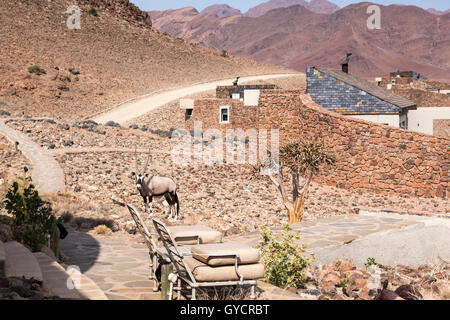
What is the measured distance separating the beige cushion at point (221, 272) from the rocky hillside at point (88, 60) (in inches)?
1216

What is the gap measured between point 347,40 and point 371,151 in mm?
141775

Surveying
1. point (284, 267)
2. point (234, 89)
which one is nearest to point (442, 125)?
point (234, 89)

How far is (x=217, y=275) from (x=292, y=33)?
176220mm

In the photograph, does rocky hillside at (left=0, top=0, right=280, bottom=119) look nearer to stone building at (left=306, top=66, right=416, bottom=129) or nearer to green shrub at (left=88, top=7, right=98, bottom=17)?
green shrub at (left=88, top=7, right=98, bottom=17)

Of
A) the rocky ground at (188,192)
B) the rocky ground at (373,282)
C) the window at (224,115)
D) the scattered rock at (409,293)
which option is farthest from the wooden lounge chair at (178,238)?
the window at (224,115)

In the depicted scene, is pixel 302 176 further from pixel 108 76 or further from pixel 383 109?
pixel 108 76

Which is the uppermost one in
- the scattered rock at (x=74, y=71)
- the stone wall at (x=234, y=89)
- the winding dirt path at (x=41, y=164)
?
the scattered rock at (x=74, y=71)

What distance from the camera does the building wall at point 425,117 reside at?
26.2 meters

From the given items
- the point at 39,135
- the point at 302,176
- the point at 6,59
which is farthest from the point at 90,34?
the point at 302,176

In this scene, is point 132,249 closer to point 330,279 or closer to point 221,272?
point 330,279

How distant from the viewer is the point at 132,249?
928 cm

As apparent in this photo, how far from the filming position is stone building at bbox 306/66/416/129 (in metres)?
21.8
